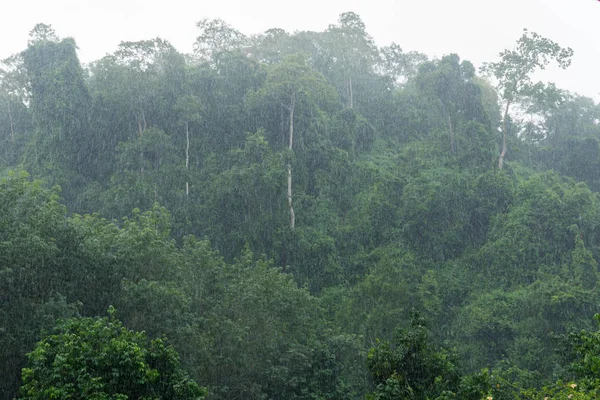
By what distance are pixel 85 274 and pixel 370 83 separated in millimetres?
26827

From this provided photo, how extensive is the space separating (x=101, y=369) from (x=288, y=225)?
16.1 m

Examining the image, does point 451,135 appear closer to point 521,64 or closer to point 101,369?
point 521,64

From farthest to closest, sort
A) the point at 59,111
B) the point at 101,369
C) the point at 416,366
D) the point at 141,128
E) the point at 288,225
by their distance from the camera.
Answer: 1. the point at 141,128
2. the point at 59,111
3. the point at 288,225
4. the point at 416,366
5. the point at 101,369

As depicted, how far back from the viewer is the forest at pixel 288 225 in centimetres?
1246

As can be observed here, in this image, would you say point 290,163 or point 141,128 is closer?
point 290,163

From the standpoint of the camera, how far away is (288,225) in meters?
26.0

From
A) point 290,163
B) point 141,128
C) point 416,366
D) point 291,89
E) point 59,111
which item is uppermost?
point 291,89

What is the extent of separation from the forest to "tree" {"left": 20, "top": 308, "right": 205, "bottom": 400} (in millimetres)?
39

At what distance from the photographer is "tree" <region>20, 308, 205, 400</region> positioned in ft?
31.3

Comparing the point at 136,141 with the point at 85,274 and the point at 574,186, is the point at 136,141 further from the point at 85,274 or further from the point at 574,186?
the point at 574,186

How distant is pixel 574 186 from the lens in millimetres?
28703

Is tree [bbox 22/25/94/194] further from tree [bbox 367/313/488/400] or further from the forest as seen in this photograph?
tree [bbox 367/313/488/400]

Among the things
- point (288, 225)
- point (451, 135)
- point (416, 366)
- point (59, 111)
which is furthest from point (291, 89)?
point (416, 366)

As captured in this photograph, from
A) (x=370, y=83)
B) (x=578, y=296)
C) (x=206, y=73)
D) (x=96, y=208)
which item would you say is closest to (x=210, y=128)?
(x=206, y=73)
